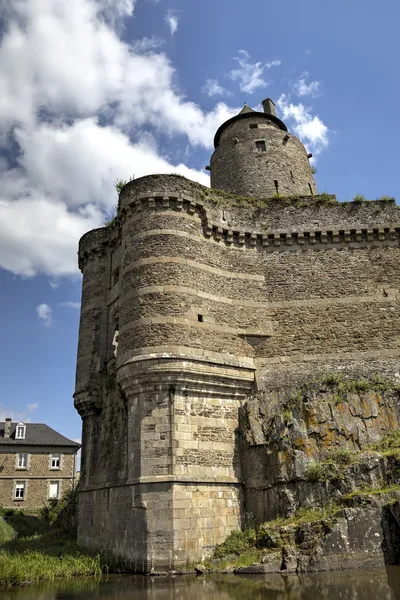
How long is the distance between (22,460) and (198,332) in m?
26.1

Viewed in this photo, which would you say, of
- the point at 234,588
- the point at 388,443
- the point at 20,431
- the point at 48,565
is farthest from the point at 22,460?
the point at 388,443

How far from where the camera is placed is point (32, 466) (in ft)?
112

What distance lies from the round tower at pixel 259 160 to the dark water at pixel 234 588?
15634mm

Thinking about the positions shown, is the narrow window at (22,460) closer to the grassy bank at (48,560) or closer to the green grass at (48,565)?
the grassy bank at (48,560)

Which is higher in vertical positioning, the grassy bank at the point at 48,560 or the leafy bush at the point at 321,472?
the leafy bush at the point at 321,472

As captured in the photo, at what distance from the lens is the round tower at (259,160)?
22.0 metres

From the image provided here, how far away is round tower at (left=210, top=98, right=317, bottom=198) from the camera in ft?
72.1

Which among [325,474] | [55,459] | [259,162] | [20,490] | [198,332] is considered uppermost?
[259,162]

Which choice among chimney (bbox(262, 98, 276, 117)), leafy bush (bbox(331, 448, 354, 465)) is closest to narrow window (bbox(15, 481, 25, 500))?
leafy bush (bbox(331, 448, 354, 465))

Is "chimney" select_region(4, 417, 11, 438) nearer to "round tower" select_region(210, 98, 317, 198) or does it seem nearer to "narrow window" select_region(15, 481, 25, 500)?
"narrow window" select_region(15, 481, 25, 500)

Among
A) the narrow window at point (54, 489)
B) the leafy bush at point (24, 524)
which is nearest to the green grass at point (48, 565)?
the leafy bush at point (24, 524)

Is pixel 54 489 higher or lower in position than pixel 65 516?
higher

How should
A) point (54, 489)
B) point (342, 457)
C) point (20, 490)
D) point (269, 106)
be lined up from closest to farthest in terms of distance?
point (342, 457) < point (269, 106) < point (20, 490) < point (54, 489)

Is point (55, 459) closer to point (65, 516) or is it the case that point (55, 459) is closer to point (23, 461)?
point (23, 461)
